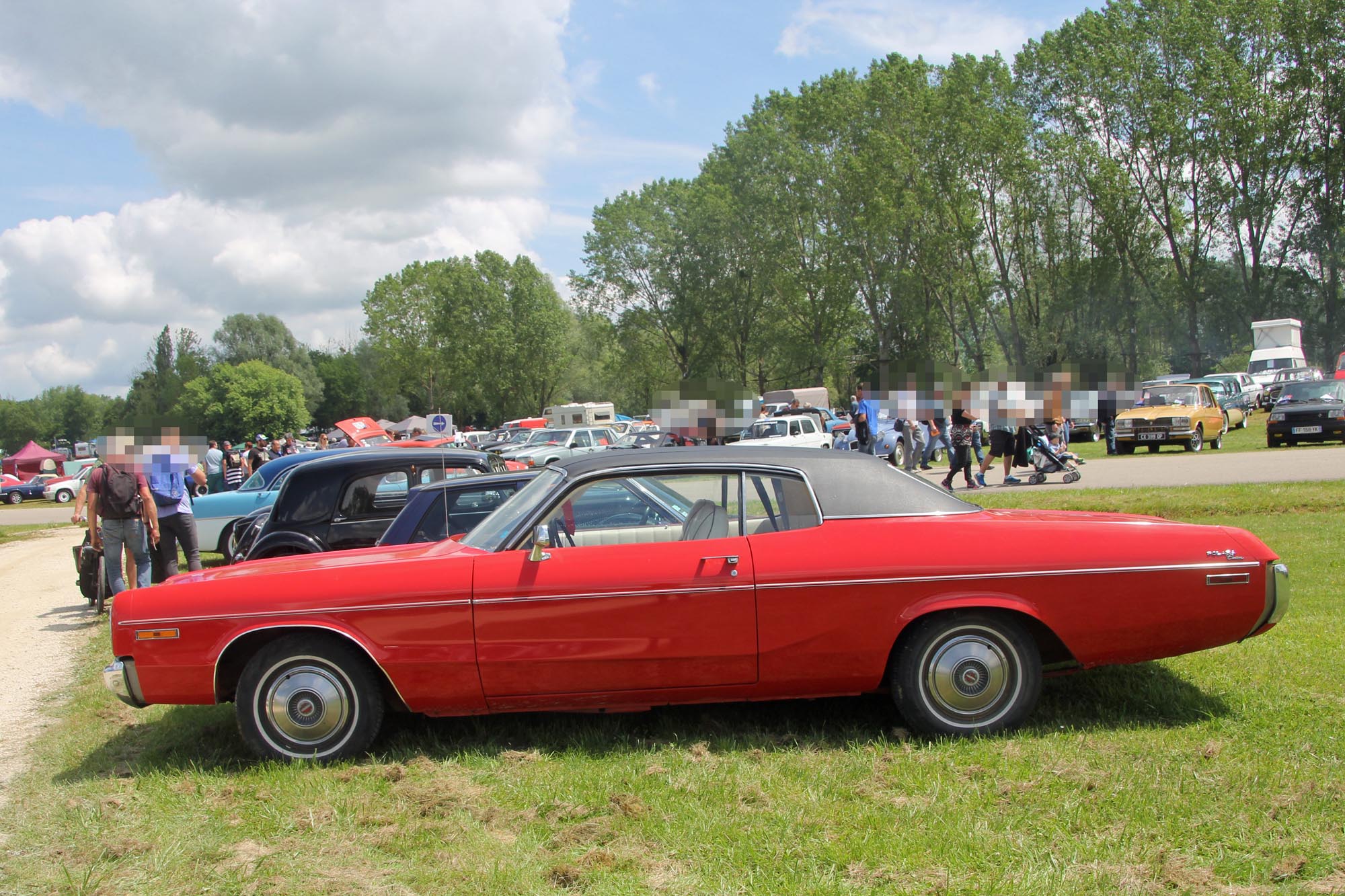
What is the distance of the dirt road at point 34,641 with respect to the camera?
19.1 ft

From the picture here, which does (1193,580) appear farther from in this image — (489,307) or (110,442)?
(489,307)

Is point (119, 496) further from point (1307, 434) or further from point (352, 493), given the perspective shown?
point (1307, 434)

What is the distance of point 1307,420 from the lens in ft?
74.7

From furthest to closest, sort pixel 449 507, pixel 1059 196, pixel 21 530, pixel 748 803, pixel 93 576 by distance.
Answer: pixel 1059 196, pixel 21 530, pixel 93 576, pixel 449 507, pixel 748 803

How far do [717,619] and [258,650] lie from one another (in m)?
2.15

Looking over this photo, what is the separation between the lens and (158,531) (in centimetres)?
879

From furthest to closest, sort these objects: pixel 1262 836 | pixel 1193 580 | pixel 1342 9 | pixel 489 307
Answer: pixel 489 307
pixel 1342 9
pixel 1193 580
pixel 1262 836

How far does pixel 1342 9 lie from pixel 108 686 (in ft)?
169

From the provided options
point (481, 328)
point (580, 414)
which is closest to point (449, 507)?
point (580, 414)

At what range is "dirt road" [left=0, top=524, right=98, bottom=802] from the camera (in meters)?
5.82

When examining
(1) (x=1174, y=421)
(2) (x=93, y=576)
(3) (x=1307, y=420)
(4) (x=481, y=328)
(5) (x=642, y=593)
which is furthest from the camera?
(4) (x=481, y=328)

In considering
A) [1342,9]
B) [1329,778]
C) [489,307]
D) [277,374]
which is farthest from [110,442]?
[277,374]

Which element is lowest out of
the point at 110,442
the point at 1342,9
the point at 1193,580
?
the point at 1193,580

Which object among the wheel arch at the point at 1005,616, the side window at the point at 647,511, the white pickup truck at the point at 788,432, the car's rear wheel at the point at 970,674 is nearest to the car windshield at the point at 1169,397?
the white pickup truck at the point at 788,432
